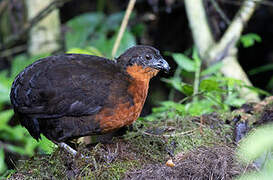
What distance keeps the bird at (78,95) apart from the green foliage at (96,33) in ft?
8.67

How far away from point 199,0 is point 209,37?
53 cm

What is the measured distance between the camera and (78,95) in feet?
9.32

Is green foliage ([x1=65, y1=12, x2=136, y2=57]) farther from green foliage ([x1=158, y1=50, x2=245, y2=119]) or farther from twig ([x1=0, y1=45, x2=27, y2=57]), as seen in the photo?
green foliage ([x1=158, y1=50, x2=245, y2=119])

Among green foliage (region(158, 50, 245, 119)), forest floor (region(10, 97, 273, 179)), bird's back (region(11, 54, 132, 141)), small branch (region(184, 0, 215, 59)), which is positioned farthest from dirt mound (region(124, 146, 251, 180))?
small branch (region(184, 0, 215, 59))

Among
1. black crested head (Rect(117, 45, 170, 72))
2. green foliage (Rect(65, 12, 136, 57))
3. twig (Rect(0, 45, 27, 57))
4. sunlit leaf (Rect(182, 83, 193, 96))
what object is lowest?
twig (Rect(0, 45, 27, 57))

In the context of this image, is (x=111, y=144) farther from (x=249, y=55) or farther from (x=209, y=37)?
(x=249, y=55)

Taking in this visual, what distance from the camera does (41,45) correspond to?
19.1ft

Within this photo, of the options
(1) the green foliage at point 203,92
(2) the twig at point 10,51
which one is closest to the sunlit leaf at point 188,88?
(1) the green foliage at point 203,92

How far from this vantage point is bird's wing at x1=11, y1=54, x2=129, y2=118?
9.26 feet

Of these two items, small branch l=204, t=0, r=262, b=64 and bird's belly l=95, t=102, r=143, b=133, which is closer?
bird's belly l=95, t=102, r=143, b=133

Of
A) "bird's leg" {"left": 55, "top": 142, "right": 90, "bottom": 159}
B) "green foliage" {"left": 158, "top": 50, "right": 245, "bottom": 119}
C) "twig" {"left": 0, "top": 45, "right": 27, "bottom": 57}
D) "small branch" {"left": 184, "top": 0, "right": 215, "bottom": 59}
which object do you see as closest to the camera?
"bird's leg" {"left": 55, "top": 142, "right": 90, "bottom": 159}

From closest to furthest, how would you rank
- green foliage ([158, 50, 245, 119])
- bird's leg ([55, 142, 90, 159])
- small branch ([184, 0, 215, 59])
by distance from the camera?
1. bird's leg ([55, 142, 90, 159])
2. green foliage ([158, 50, 245, 119])
3. small branch ([184, 0, 215, 59])

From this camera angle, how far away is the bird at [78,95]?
2.80m

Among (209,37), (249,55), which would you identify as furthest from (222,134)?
(249,55)
